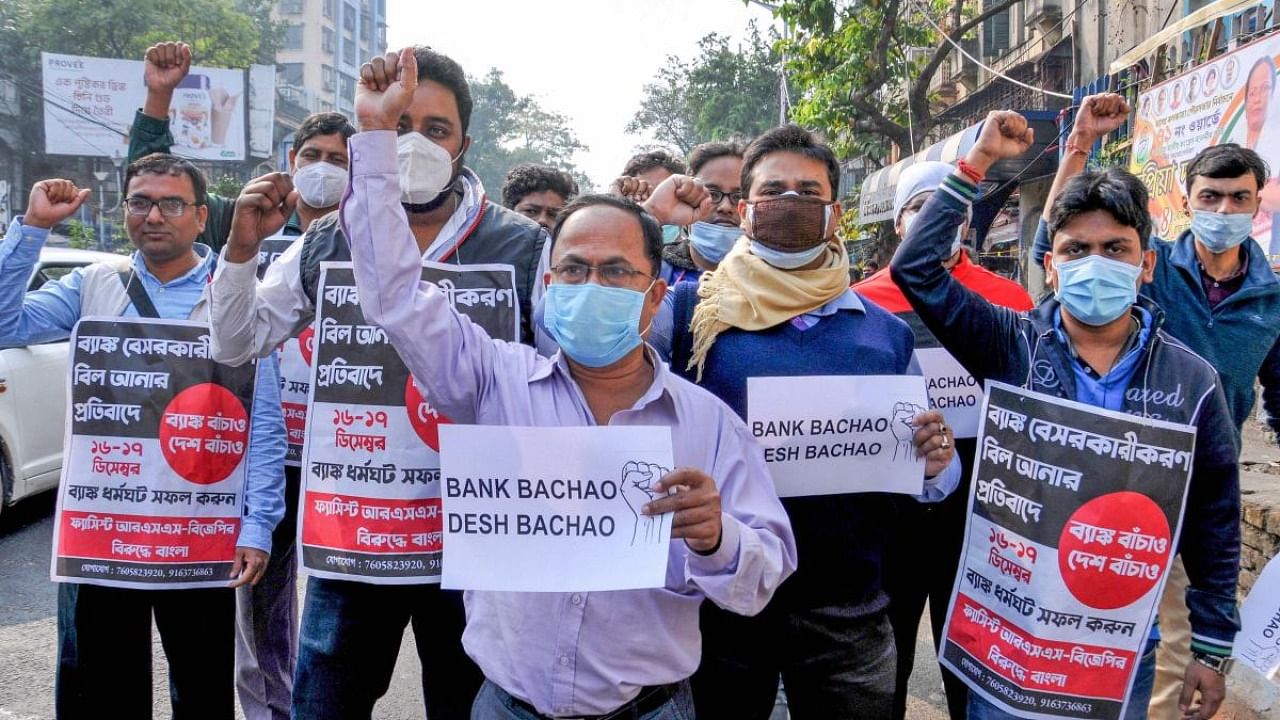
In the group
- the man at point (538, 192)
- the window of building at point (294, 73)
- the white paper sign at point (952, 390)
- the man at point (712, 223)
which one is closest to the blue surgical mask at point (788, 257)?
the white paper sign at point (952, 390)

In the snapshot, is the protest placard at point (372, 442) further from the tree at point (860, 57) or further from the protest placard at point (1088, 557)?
the tree at point (860, 57)

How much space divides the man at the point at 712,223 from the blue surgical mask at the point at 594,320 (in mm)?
1630

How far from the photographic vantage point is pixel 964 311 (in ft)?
8.64

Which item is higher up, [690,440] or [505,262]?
[505,262]

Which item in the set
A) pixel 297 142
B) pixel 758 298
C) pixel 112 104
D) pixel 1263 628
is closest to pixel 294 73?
pixel 112 104

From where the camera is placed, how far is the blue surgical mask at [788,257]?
2662 mm

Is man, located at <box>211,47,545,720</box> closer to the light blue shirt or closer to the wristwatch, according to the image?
the light blue shirt

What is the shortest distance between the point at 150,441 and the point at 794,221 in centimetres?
195

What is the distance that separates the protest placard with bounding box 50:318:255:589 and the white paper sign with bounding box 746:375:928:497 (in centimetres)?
164

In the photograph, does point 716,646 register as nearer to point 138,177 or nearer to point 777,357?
point 777,357

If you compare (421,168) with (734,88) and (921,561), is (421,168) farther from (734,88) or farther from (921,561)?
(734,88)

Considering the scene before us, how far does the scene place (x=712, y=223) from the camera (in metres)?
3.84

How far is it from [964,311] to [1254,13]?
754 centimetres

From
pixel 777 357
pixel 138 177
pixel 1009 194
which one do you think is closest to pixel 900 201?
pixel 777 357
